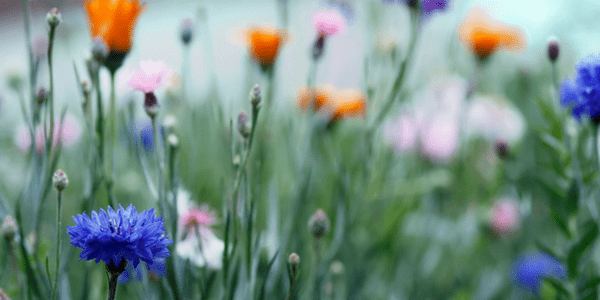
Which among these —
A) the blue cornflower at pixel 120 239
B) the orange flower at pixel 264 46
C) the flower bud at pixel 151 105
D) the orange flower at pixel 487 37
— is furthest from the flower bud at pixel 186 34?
the orange flower at pixel 487 37

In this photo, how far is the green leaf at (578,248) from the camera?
1.39 feet

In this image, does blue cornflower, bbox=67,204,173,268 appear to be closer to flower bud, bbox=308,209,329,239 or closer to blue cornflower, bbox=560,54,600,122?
flower bud, bbox=308,209,329,239

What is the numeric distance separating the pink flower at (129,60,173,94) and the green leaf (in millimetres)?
388

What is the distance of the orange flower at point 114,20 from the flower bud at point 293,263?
0.80 ft

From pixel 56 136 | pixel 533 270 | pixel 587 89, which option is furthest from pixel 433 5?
Answer: pixel 56 136

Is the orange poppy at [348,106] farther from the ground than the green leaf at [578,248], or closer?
farther from the ground

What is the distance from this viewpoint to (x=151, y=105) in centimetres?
36

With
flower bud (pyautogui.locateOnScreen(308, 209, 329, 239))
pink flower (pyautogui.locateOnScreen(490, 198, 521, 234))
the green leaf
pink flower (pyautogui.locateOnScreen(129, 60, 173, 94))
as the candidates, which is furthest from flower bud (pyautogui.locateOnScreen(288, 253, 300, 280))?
pink flower (pyautogui.locateOnScreen(490, 198, 521, 234))

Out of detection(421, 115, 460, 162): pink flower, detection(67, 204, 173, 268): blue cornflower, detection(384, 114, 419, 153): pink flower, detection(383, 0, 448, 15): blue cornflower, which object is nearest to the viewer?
detection(67, 204, 173, 268): blue cornflower

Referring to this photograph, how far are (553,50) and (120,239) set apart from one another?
399mm

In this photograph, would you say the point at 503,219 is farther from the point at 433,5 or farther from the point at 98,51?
the point at 98,51

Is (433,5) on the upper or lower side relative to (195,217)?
upper

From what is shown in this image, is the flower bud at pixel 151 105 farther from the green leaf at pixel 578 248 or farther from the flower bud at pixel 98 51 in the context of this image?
the green leaf at pixel 578 248

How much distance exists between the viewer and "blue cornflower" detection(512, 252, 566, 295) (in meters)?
0.67
